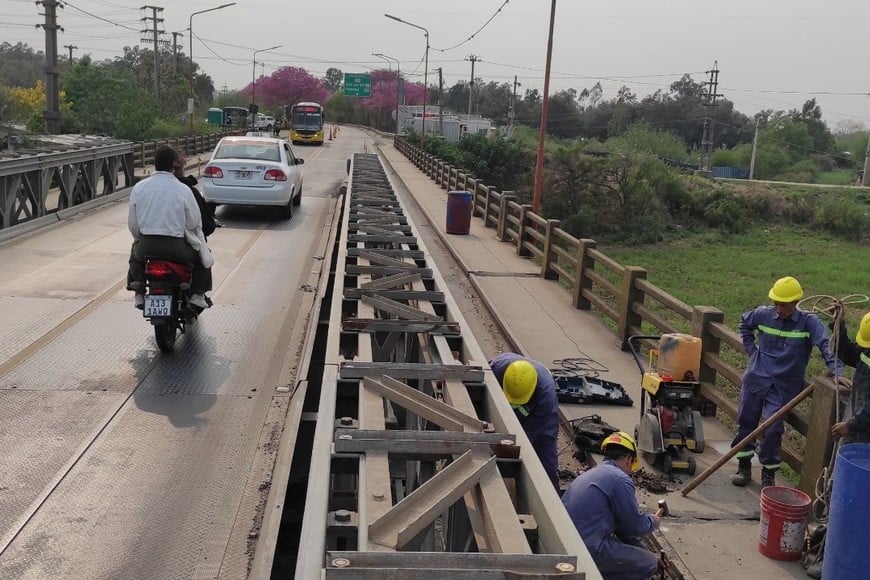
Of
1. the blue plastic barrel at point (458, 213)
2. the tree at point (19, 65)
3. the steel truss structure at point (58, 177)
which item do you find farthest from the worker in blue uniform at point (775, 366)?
the tree at point (19, 65)

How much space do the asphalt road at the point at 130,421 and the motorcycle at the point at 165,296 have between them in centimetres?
26

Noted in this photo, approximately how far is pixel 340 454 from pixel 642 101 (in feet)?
415

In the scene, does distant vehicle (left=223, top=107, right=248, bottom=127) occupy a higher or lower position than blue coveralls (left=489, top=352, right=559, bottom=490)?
higher

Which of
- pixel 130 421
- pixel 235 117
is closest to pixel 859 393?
pixel 130 421

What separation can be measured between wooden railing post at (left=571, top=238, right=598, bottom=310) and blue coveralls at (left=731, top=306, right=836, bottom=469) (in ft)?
19.2

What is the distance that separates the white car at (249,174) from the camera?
17453 mm

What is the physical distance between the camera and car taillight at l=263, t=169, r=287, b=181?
58.4ft

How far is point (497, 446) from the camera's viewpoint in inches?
159

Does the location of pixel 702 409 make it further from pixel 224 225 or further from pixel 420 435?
pixel 224 225

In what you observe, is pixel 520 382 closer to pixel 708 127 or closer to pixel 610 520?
pixel 610 520

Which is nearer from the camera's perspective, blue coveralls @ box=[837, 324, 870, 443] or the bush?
blue coveralls @ box=[837, 324, 870, 443]

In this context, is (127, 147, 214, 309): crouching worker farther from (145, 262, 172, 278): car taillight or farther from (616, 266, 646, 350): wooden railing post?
(616, 266, 646, 350): wooden railing post

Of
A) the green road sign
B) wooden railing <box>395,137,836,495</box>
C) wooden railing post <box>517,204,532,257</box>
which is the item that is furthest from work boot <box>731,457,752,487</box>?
the green road sign

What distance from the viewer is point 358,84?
8338cm
